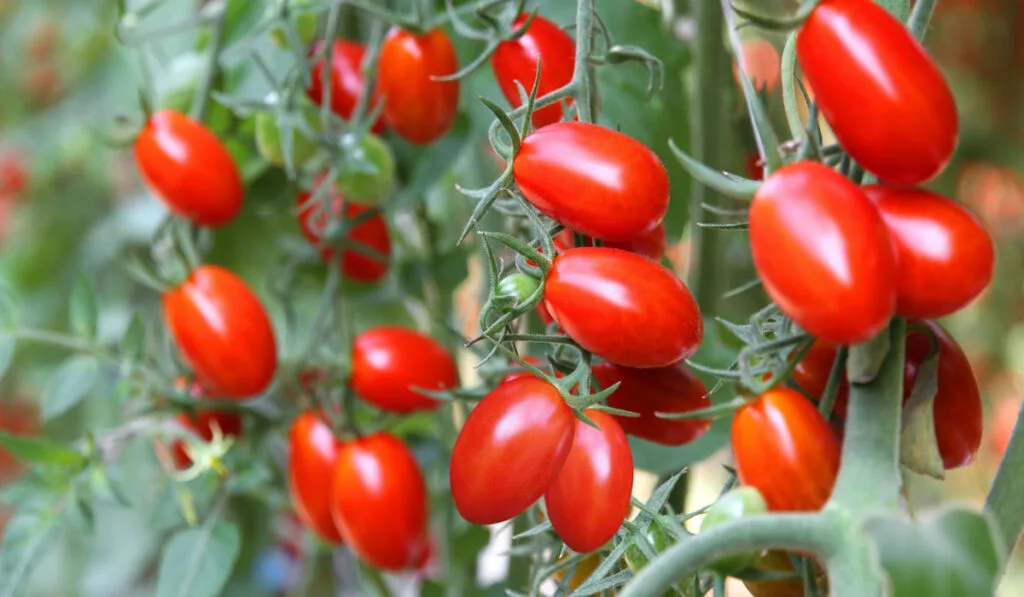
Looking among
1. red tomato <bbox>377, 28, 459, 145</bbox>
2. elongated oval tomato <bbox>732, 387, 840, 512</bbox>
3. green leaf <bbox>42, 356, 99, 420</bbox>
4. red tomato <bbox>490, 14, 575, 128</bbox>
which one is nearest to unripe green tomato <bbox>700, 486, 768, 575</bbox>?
elongated oval tomato <bbox>732, 387, 840, 512</bbox>

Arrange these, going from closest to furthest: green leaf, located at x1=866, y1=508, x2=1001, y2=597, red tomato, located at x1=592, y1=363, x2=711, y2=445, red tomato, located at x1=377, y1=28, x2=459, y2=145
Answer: green leaf, located at x1=866, y1=508, x2=1001, y2=597
red tomato, located at x1=592, y1=363, x2=711, y2=445
red tomato, located at x1=377, y1=28, x2=459, y2=145

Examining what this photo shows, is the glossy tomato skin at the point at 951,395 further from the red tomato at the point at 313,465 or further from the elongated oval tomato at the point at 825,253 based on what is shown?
the red tomato at the point at 313,465

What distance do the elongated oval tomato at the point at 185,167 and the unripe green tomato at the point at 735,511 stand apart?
358mm

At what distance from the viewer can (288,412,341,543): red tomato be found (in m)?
0.52

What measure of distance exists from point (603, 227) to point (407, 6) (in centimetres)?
33

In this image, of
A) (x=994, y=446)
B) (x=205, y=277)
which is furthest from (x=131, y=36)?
(x=994, y=446)

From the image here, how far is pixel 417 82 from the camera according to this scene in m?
0.44

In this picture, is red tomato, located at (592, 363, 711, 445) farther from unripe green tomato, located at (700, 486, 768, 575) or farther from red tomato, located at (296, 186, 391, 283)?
red tomato, located at (296, 186, 391, 283)

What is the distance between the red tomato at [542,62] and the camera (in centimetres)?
34

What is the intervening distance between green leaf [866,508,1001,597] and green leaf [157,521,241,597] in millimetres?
346

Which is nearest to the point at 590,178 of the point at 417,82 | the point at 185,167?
the point at 417,82

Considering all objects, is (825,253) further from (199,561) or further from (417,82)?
(199,561)

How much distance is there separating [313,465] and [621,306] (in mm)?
301

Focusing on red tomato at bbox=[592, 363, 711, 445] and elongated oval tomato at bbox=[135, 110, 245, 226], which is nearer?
red tomato at bbox=[592, 363, 711, 445]
